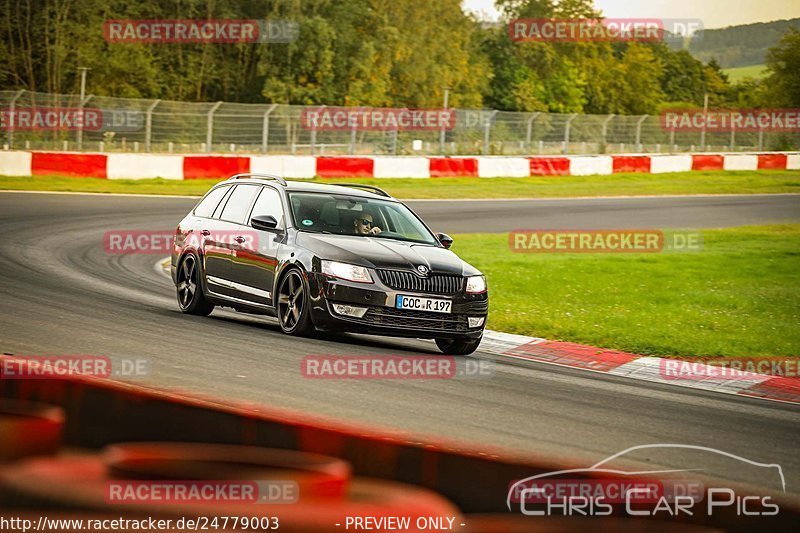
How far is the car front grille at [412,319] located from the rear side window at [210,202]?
10.0ft

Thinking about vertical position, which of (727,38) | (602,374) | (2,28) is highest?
(727,38)

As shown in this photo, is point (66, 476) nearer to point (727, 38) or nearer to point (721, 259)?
point (721, 259)

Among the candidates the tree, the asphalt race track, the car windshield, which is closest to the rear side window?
the asphalt race track

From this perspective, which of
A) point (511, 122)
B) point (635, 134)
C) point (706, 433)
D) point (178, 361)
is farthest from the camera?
point (635, 134)

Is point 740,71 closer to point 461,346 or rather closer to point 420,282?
point 461,346

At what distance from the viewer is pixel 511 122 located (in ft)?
145

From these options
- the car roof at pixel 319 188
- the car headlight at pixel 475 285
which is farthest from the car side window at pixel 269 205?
the car headlight at pixel 475 285

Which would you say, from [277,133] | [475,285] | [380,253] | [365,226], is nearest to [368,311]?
[380,253]

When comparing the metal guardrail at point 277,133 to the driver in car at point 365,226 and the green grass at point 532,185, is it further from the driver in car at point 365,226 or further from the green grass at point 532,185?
the driver in car at point 365,226

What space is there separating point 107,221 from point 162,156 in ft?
32.6

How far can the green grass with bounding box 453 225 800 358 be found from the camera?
12.7 metres

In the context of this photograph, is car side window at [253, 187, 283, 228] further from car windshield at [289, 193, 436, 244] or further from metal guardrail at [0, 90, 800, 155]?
metal guardrail at [0, 90, 800, 155]

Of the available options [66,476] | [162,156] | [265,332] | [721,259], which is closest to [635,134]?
[162,156]

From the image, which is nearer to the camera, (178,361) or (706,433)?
(706,433)
